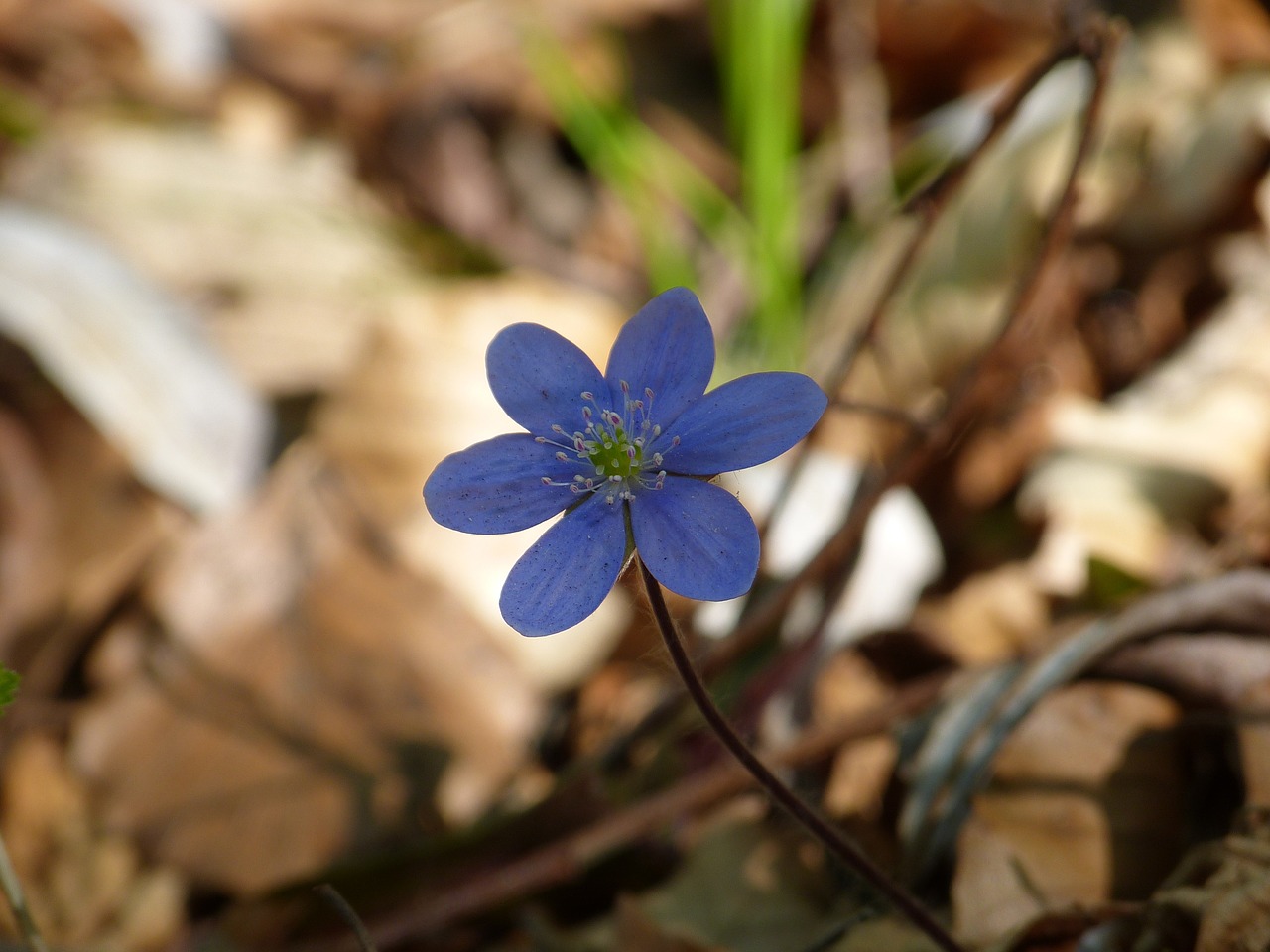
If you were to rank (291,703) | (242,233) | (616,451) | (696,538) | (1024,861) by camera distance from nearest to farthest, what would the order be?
(696,538) < (616,451) < (1024,861) < (291,703) < (242,233)

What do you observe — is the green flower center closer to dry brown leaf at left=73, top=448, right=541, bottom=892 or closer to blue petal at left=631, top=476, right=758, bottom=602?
blue petal at left=631, top=476, right=758, bottom=602

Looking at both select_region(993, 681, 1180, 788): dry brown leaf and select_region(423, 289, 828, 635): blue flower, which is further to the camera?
select_region(993, 681, 1180, 788): dry brown leaf

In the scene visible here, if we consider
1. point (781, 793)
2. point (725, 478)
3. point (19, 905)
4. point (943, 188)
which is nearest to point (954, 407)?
point (943, 188)

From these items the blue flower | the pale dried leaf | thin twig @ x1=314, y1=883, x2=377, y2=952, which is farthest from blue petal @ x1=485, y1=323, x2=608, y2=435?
the pale dried leaf

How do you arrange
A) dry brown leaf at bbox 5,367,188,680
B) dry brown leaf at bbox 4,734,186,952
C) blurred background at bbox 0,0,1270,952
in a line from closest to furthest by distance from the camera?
blurred background at bbox 0,0,1270,952
dry brown leaf at bbox 4,734,186,952
dry brown leaf at bbox 5,367,188,680

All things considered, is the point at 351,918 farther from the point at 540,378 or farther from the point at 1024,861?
the point at 1024,861

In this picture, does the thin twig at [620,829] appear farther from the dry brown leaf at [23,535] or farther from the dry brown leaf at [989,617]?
the dry brown leaf at [23,535]

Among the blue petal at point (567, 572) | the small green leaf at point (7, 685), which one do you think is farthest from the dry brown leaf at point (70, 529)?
the blue petal at point (567, 572)
